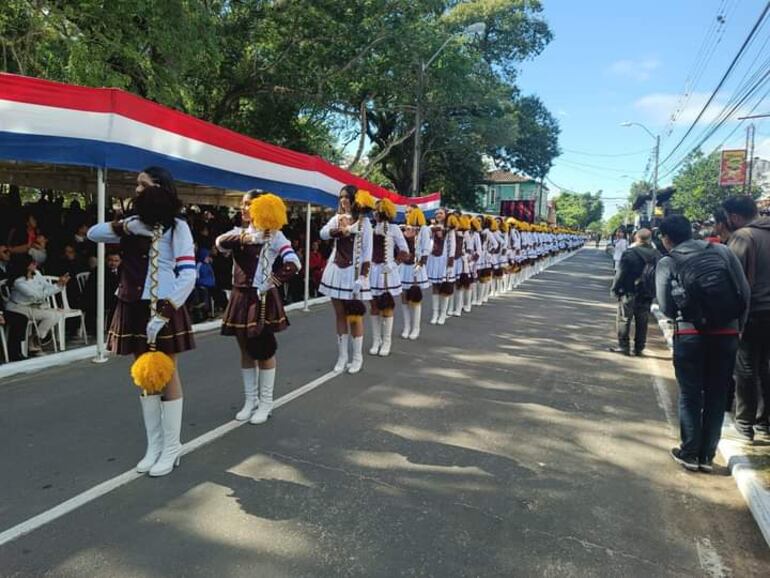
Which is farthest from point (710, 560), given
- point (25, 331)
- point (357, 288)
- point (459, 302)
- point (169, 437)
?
point (459, 302)

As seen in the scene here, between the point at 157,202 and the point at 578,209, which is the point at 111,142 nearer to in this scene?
the point at 157,202

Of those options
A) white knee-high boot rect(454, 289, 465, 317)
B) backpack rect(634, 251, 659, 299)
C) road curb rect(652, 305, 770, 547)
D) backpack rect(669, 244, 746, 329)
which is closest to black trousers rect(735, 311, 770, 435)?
road curb rect(652, 305, 770, 547)

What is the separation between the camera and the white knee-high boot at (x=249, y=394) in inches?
197

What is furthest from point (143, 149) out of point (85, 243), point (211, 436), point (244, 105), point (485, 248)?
point (244, 105)

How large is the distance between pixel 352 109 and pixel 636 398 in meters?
23.5

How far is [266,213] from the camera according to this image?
15.1 ft

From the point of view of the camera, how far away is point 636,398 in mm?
6445

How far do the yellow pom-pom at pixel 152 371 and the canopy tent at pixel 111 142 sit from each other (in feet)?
11.6

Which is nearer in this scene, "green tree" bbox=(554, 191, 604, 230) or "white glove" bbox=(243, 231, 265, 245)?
"white glove" bbox=(243, 231, 265, 245)

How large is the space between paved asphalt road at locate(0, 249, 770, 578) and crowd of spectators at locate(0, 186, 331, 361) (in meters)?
1.19

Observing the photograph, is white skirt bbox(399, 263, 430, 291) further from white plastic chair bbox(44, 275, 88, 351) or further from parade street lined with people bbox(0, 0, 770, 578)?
white plastic chair bbox(44, 275, 88, 351)

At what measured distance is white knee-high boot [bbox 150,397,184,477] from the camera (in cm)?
393

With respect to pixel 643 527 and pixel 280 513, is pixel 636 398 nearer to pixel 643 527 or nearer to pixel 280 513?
pixel 643 527

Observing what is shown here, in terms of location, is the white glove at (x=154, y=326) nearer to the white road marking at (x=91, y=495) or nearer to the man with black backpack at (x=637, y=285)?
the white road marking at (x=91, y=495)
